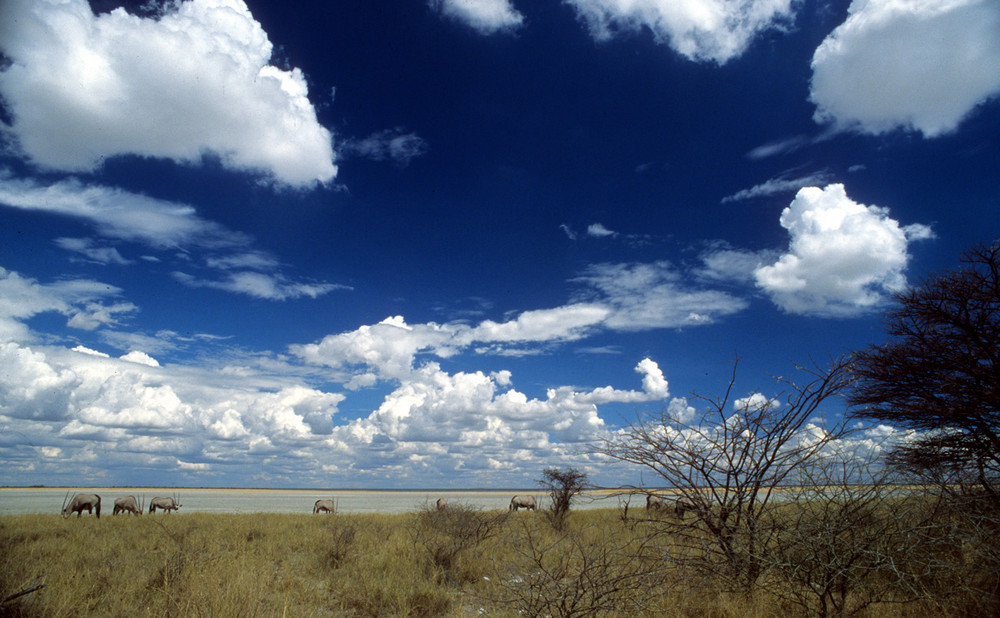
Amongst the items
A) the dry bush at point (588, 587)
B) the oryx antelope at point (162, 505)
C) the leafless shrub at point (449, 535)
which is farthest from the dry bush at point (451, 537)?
the oryx antelope at point (162, 505)

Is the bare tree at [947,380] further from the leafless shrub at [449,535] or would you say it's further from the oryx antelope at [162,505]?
the oryx antelope at [162,505]

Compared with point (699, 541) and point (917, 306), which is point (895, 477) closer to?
point (699, 541)

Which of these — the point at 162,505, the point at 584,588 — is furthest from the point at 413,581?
the point at 162,505

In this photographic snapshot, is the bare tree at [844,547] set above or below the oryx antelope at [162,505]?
above

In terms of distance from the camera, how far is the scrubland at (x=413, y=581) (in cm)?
562

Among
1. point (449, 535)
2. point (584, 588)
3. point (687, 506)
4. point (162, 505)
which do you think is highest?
point (687, 506)

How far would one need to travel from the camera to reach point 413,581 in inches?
343

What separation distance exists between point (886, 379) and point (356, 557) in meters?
13.3

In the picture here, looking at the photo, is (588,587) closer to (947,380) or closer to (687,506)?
(687,506)

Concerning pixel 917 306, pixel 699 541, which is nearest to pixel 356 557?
pixel 699 541

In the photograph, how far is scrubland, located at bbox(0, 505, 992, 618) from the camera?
18.4 feet

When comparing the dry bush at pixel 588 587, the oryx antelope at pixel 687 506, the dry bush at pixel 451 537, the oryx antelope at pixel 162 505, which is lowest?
the oryx antelope at pixel 162 505

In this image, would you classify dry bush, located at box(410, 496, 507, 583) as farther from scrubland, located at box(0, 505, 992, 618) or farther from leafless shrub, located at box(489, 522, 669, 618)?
leafless shrub, located at box(489, 522, 669, 618)

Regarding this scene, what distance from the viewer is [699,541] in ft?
23.0
